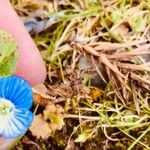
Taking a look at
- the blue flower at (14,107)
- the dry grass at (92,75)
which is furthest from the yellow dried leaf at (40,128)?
the blue flower at (14,107)

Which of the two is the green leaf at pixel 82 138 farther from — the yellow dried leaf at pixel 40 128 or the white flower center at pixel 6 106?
the white flower center at pixel 6 106

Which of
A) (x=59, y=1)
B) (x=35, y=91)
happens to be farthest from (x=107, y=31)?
(x=35, y=91)

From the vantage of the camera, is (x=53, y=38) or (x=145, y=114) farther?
(x=53, y=38)

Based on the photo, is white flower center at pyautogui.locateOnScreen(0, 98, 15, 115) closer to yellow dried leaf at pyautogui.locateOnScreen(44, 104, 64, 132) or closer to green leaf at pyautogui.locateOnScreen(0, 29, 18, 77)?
green leaf at pyautogui.locateOnScreen(0, 29, 18, 77)

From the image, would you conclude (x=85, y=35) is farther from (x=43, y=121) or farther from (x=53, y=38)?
(x=43, y=121)


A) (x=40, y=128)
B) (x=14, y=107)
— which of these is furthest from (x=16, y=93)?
(x=40, y=128)

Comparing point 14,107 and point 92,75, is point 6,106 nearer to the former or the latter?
point 14,107

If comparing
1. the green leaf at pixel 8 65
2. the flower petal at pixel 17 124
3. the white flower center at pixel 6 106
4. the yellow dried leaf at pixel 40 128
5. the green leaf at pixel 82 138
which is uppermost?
the green leaf at pixel 8 65

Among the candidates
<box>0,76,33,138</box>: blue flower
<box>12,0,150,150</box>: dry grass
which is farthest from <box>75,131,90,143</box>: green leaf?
<box>0,76,33,138</box>: blue flower
